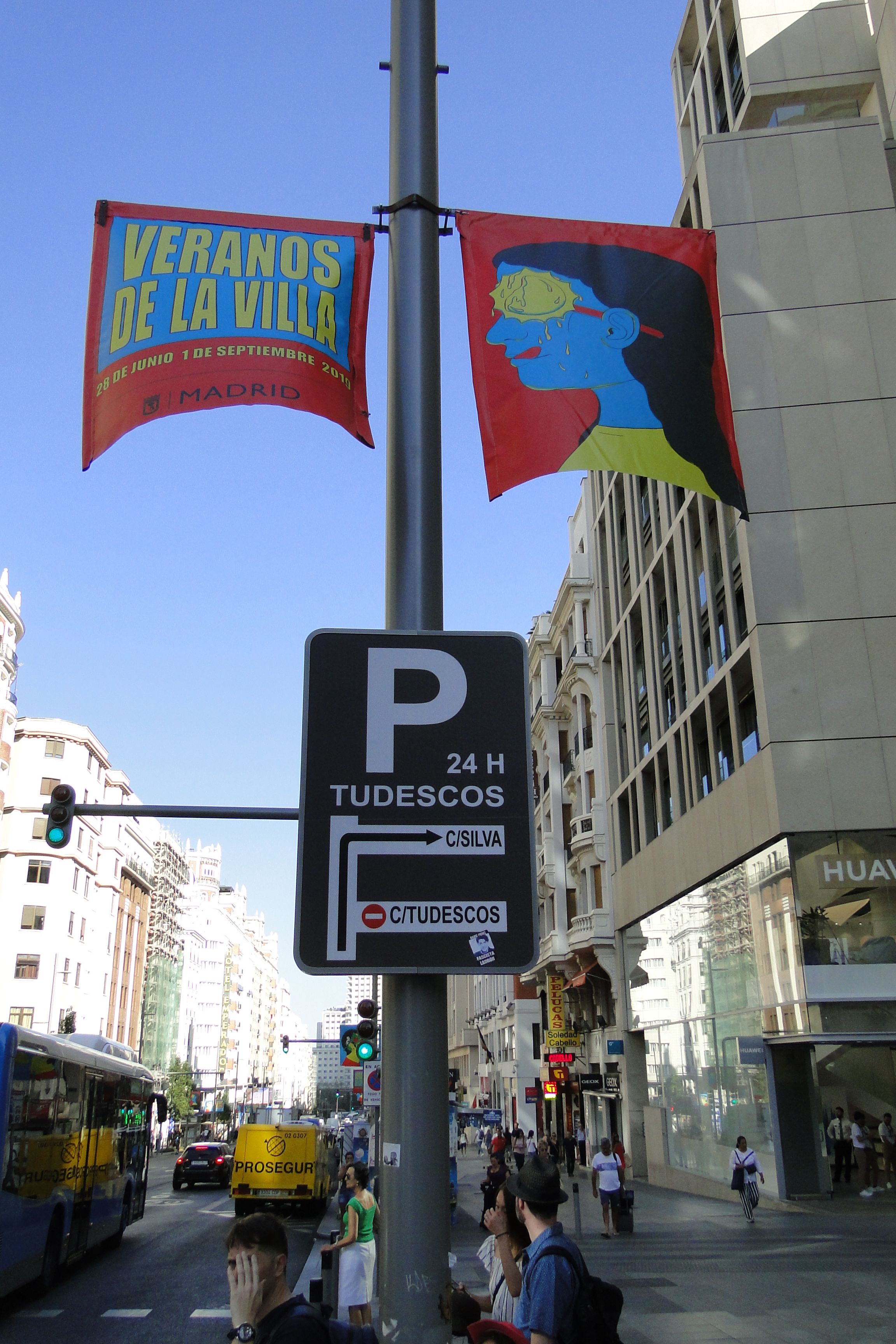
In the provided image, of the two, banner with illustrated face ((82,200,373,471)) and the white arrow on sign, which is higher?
banner with illustrated face ((82,200,373,471))

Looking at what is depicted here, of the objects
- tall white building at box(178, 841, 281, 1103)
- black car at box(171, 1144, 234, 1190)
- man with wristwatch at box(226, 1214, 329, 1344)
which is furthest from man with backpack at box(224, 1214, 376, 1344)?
tall white building at box(178, 841, 281, 1103)

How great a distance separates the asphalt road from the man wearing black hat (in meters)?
5.19

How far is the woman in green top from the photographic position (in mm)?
9625

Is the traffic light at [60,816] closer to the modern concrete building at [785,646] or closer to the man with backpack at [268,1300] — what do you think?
the man with backpack at [268,1300]

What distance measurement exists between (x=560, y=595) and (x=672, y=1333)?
39.5 metres

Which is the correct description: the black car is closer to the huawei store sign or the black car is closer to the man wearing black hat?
the huawei store sign

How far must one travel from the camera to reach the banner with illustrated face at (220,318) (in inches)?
224

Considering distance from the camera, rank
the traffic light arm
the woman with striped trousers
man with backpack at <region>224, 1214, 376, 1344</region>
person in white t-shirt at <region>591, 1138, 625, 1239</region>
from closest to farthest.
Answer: man with backpack at <region>224, 1214, 376, 1344</region> → the traffic light arm → person in white t-shirt at <region>591, 1138, 625, 1239</region> → the woman with striped trousers

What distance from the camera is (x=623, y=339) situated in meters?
6.16

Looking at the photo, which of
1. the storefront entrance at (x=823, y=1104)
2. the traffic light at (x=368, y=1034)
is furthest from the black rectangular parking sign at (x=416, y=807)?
the storefront entrance at (x=823, y=1104)

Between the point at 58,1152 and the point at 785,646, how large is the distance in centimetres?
1624

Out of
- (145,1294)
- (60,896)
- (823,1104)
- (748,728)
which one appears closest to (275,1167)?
(145,1294)

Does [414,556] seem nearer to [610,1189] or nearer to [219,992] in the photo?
[610,1189]

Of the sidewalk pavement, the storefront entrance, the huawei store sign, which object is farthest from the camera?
the storefront entrance
